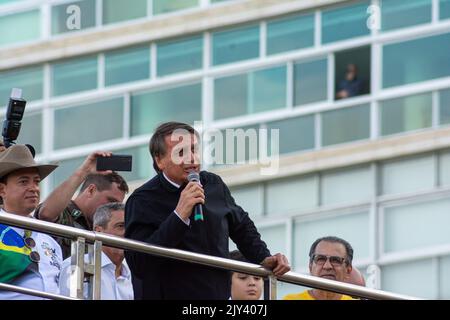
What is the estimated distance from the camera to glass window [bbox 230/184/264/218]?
34094mm

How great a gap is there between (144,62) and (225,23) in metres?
1.66

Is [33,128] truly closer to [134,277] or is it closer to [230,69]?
[230,69]

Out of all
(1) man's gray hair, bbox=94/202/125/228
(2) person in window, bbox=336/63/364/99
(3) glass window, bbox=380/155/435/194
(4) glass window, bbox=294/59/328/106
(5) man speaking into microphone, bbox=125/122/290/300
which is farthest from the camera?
(4) glass window, bbox=294/59/328/106

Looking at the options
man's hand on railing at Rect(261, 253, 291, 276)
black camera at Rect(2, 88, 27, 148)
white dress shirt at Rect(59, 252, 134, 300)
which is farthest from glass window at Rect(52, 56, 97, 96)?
man's hand on railing at Rect(261, 253, 291, 276)

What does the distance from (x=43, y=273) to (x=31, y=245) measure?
191 mm

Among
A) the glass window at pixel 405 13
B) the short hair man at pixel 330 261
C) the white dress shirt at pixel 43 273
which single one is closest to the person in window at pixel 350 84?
the glass window at pixel 405 13

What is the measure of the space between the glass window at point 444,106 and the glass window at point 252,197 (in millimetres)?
2483

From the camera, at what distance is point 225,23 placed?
35.5 meters

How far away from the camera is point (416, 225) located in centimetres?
3316

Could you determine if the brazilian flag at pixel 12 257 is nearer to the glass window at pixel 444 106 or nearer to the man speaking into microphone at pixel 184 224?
the man speaking into microphone at pixel 184 224

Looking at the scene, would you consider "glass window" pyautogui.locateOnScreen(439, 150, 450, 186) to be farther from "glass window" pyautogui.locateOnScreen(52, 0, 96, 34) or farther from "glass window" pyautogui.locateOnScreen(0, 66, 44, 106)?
"glass window" pyautogui.locateOnScreen(0, 66, 44, 106)

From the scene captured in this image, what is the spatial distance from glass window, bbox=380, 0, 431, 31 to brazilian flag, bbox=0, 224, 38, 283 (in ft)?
62.9

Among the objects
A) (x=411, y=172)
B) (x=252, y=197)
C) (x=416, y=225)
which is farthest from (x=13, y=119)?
(x=252, y=197)
